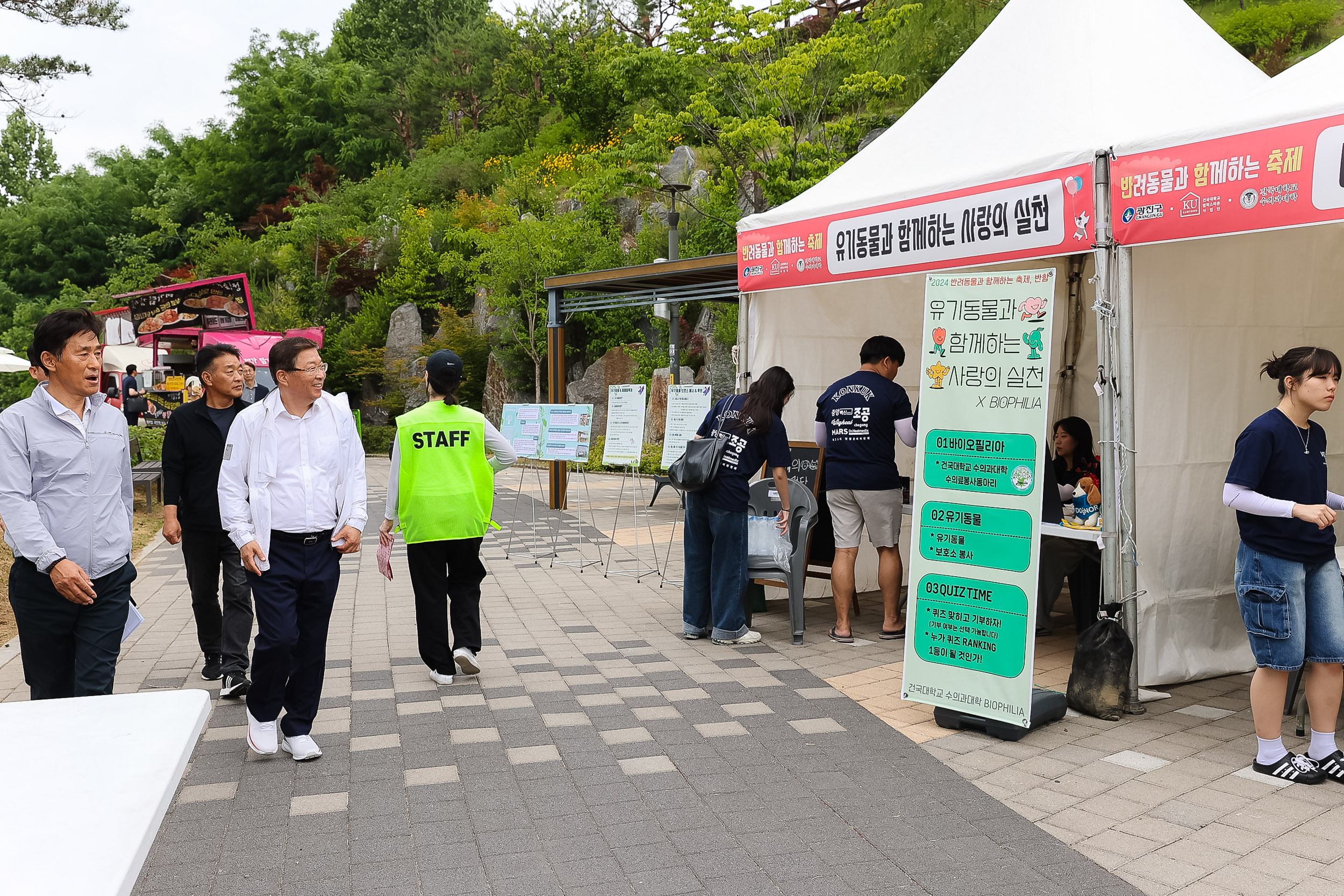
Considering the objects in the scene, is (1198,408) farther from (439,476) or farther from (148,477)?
(148,477)

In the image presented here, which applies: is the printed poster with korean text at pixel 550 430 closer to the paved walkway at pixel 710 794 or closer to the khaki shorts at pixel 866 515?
the khaki shorts at pixel 866 515

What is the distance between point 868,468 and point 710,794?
2839 mm

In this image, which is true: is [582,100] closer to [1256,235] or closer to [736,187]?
[736,187]

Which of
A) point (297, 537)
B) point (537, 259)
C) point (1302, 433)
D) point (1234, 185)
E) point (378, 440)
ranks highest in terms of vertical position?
point (537, 259)

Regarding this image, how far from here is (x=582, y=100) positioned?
115ft

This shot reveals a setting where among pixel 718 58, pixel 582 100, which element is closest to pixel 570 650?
pixel 718 58

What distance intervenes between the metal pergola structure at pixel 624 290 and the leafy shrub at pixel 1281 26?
1491cm

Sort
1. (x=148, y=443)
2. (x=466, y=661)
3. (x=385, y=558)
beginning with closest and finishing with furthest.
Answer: (x=385, y=558), (x=466, y=661), (x=148, y=443)

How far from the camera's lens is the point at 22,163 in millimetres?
57375

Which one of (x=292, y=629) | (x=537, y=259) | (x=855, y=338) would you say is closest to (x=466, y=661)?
(x=292, y=629)

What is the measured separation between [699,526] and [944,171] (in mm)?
2501

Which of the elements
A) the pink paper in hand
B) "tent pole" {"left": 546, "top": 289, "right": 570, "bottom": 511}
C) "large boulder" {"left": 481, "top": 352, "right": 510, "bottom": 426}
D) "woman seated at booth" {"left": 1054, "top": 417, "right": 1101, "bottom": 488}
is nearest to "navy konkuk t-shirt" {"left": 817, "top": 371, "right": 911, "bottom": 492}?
"woman seated at booth" {"left": 1054, "top": 417, "right": 1101, "bottom": 488}

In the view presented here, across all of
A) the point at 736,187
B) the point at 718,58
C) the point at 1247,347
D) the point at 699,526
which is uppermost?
the point at 718,58

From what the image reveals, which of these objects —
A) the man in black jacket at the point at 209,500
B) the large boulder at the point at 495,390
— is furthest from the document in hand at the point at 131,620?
the large boulder at the point at 495,390
